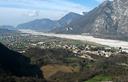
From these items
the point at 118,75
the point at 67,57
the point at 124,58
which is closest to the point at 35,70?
the point at 118,75

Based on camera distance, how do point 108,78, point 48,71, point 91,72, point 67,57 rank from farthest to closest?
point 67,57 < point 48,71 < point 91,72 < point 108,78

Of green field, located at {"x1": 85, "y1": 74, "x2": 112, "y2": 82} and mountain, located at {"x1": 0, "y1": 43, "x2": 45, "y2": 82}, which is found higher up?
mountain, located at {"x1": 0, "y1": 43, "x2": 45, "y2": 82}

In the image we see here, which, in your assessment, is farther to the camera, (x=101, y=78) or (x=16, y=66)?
(x=16, y=66)

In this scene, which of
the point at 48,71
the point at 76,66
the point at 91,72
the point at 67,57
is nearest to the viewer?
the point at 91,72

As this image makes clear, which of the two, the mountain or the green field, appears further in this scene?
the green field

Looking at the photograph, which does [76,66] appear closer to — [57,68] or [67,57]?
[57,68]

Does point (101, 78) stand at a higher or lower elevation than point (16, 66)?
lower

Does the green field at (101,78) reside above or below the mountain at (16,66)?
below

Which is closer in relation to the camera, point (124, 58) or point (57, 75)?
point (57, 75)

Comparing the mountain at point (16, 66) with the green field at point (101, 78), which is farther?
the green field at point (101, 78)

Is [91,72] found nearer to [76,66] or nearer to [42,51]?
[76,66]
